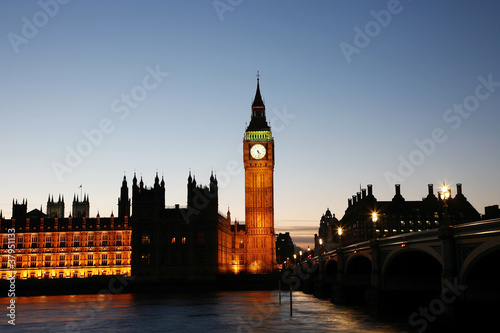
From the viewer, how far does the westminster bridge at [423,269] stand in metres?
37.3

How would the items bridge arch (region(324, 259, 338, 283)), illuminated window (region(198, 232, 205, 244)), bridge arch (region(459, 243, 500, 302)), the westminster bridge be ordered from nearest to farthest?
the westminster bridge
bridge arch (region(459, 243, 500, 302))
bridge arch (region(324, 259, 338, 283))
illuminated window (region(198, 232, 205, 244))

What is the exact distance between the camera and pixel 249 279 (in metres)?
125

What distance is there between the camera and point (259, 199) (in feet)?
530

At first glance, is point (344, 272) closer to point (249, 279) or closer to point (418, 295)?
point (418, 295)

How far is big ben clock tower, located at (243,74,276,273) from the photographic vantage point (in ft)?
521

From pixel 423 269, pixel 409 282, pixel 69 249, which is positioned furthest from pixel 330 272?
pixel 69 249

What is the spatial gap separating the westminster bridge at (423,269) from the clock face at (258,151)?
6842 cm

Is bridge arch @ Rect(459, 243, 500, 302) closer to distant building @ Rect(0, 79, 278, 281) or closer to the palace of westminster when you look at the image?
distant building @ Rect(0, 79, 278, 281)

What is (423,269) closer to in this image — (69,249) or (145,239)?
(145,239)

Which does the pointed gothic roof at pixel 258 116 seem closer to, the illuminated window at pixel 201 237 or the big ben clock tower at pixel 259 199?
Answer: the big ben clock tower at pixel 259 199

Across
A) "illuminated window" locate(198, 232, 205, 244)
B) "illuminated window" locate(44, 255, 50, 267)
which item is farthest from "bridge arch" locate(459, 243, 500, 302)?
"illuminated window" locate(44, 255, 50, 267)

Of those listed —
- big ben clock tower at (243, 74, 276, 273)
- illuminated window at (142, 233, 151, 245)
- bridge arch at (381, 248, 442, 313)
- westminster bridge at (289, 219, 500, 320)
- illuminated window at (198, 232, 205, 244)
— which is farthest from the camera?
big ben clock tower at (243, 74, 276, 273)

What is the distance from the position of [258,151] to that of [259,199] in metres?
14.1

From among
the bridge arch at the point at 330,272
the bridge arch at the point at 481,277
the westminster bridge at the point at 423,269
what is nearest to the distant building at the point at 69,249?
the bridge arch at the point at 330,272
